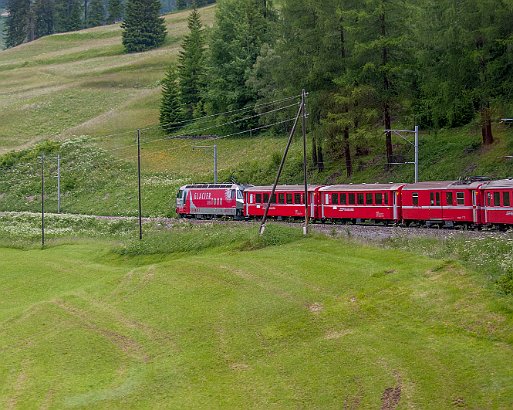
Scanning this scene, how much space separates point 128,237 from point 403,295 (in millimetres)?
31292

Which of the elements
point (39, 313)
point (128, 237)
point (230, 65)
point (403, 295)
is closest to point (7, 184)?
point (230, 65)

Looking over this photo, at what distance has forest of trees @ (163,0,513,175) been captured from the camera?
173ft

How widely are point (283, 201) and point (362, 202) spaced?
24.9 feet

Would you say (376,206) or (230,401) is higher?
(376,206)

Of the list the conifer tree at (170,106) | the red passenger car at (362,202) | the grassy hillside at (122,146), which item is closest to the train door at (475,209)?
the red passenger car at (362,202)

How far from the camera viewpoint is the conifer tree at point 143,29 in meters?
160

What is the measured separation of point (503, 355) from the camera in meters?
21.8

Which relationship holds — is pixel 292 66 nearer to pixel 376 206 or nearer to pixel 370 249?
pixel 376 206

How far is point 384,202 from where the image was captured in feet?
160

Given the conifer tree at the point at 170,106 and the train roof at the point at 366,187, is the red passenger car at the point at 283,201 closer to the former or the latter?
the train roof at the point at 366,187

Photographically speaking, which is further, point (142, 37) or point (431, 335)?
point (142, 37)

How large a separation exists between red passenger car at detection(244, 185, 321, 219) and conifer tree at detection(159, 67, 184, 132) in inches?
1805

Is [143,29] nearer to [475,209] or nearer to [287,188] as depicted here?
[287,188]

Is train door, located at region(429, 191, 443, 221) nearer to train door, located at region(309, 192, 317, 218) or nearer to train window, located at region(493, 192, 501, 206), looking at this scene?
train window, located at region(493, 192, 501, 206)
